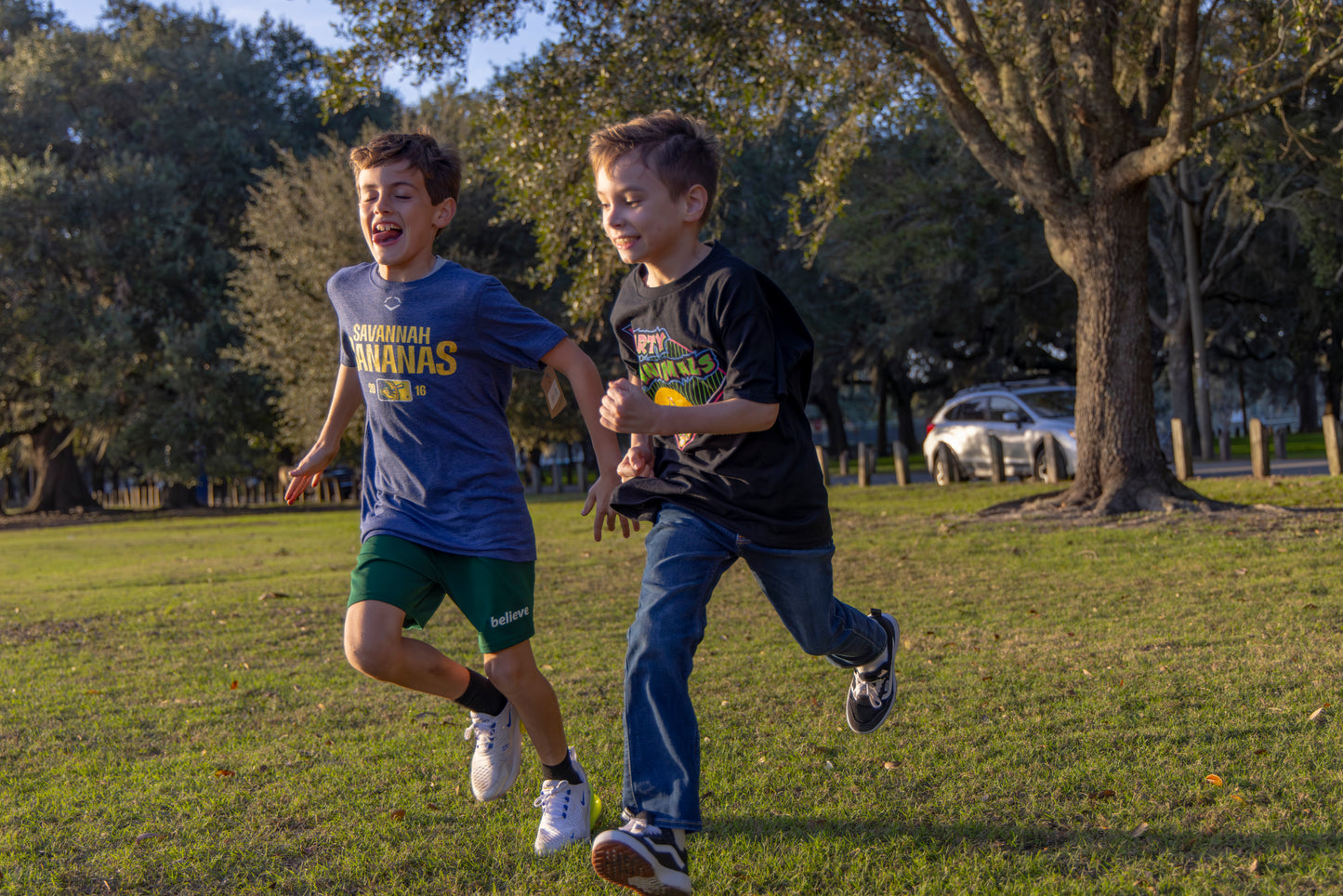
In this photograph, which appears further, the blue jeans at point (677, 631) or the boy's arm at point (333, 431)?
the boy's arm at point (333, 431)

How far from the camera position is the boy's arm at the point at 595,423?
3648 mm

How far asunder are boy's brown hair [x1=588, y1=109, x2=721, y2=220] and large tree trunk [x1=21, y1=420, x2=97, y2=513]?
36.8m

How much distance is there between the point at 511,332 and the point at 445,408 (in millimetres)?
325

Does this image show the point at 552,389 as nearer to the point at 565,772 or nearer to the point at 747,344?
the point at 747,344

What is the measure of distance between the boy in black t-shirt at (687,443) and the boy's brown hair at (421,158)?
2.02ft

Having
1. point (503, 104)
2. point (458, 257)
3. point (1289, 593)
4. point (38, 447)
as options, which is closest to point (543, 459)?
point (38, 447)

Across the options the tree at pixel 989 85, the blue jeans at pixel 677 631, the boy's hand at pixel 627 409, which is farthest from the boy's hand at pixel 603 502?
the tree at pixel 989 85

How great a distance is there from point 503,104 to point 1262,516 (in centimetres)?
871

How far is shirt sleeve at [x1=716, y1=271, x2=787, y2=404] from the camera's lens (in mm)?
3305

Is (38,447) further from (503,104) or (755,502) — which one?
(755,502)

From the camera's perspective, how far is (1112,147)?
12484 mm

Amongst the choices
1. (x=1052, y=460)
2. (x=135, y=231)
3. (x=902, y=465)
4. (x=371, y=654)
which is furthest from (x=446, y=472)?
(x=135, y=231)

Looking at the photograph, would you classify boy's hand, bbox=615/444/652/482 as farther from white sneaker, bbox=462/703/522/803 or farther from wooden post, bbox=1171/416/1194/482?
wooden post, bbox=1171/416/1194/482

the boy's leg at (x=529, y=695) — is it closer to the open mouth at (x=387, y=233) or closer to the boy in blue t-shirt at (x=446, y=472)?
the boy in blue t-shirt at (x=446, y=472)
